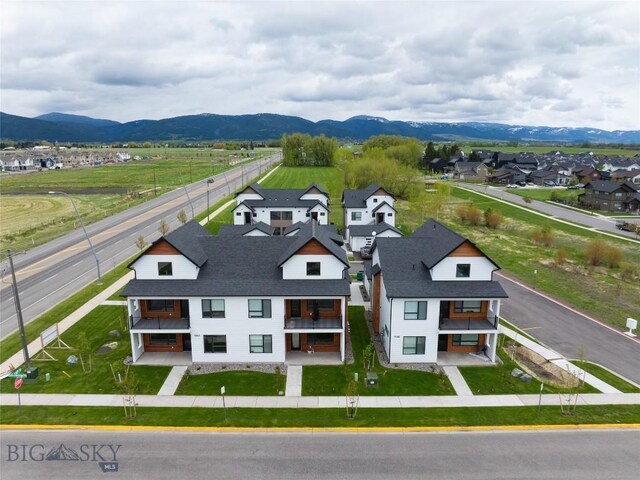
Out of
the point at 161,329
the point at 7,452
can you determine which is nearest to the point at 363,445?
the point at 161,329

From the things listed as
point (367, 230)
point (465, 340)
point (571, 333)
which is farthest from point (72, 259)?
point (571, 333)

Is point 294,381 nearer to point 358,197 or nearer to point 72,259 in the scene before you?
point 72,259

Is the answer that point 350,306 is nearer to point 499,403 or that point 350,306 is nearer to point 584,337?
point 499,403

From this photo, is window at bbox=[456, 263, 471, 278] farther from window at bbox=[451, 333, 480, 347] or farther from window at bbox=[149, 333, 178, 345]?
window at bbox=[149, 333, 178, 345]

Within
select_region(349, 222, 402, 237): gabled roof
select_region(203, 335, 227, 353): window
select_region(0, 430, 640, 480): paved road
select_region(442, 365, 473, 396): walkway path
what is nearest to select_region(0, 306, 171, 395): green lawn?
select_region(203, 335, 227, 353): window

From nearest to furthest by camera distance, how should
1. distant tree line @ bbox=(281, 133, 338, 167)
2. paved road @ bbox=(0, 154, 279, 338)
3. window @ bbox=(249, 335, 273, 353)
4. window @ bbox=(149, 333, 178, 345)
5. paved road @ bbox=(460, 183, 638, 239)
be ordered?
window @ bbox=(249, 335, 273, 353), window @ bbox=(149, 333, 178, 345), paved road @ bbox=(0, 154, 279, 338), paved road @ bbox=(460, 183, 638, 239), distant tree line @ bbox=(281, 133, 338, 167)
